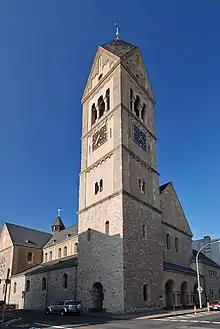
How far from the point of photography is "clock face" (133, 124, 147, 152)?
35716mm

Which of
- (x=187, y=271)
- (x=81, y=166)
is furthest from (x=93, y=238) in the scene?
(x=187, y=271)

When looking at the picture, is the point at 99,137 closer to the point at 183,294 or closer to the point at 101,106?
the point at 101,106

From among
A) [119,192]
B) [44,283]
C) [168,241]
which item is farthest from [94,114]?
[44,283]

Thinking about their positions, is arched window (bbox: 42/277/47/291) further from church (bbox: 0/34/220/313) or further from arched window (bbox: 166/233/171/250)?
arched window (bbox: 166/233/171/250)

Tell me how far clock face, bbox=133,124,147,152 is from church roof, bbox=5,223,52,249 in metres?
30.6

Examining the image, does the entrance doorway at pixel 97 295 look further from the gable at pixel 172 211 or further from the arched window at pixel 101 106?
the arched window at pixel 101 106

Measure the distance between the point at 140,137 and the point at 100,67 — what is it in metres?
12.0

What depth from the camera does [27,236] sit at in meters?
A: 57.9

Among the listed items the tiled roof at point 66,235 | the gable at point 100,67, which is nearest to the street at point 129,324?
the tiled roof at point 66,235

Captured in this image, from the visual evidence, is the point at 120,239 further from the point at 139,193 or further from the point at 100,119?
the point at 100,119

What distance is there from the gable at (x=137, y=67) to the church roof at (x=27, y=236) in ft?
111

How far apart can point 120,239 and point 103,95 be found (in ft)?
61.2

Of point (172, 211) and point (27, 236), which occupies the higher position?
point (172, 211)

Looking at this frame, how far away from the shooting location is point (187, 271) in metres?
37.1
